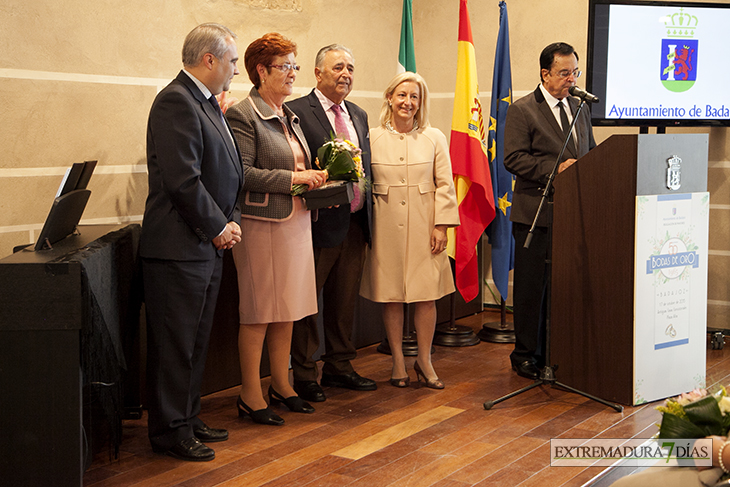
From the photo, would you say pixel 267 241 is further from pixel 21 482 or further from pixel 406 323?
pixel 406 323

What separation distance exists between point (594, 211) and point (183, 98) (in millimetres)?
2129

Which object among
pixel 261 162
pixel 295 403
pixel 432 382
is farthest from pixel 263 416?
pixel 261 162

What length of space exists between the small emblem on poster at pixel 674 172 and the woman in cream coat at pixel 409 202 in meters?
1.08

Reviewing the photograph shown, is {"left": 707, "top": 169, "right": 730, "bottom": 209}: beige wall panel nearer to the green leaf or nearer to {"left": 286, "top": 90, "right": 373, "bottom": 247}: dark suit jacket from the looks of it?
{"left": 286, "top": 90, "right": 373, "bottom": 247}: dark suit jacket

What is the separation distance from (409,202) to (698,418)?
7.73ft

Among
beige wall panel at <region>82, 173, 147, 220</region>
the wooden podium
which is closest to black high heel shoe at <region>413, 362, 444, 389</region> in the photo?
the wooden podium

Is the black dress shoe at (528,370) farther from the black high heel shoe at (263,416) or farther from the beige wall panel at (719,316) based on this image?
the beige wall panel at (719,316)

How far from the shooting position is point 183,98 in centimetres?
298

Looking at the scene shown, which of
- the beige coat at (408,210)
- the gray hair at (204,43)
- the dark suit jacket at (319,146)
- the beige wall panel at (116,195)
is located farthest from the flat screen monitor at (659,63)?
the beige wall panel at (116,195)

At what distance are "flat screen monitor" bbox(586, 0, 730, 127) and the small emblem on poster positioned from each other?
1141 mm

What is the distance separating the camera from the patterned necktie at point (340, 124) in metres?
3.98

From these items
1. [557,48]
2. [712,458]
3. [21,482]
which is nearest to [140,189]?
[21,482]

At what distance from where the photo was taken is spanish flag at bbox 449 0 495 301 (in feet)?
16.3

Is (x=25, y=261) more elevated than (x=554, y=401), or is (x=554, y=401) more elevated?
(x=25, y=261)
